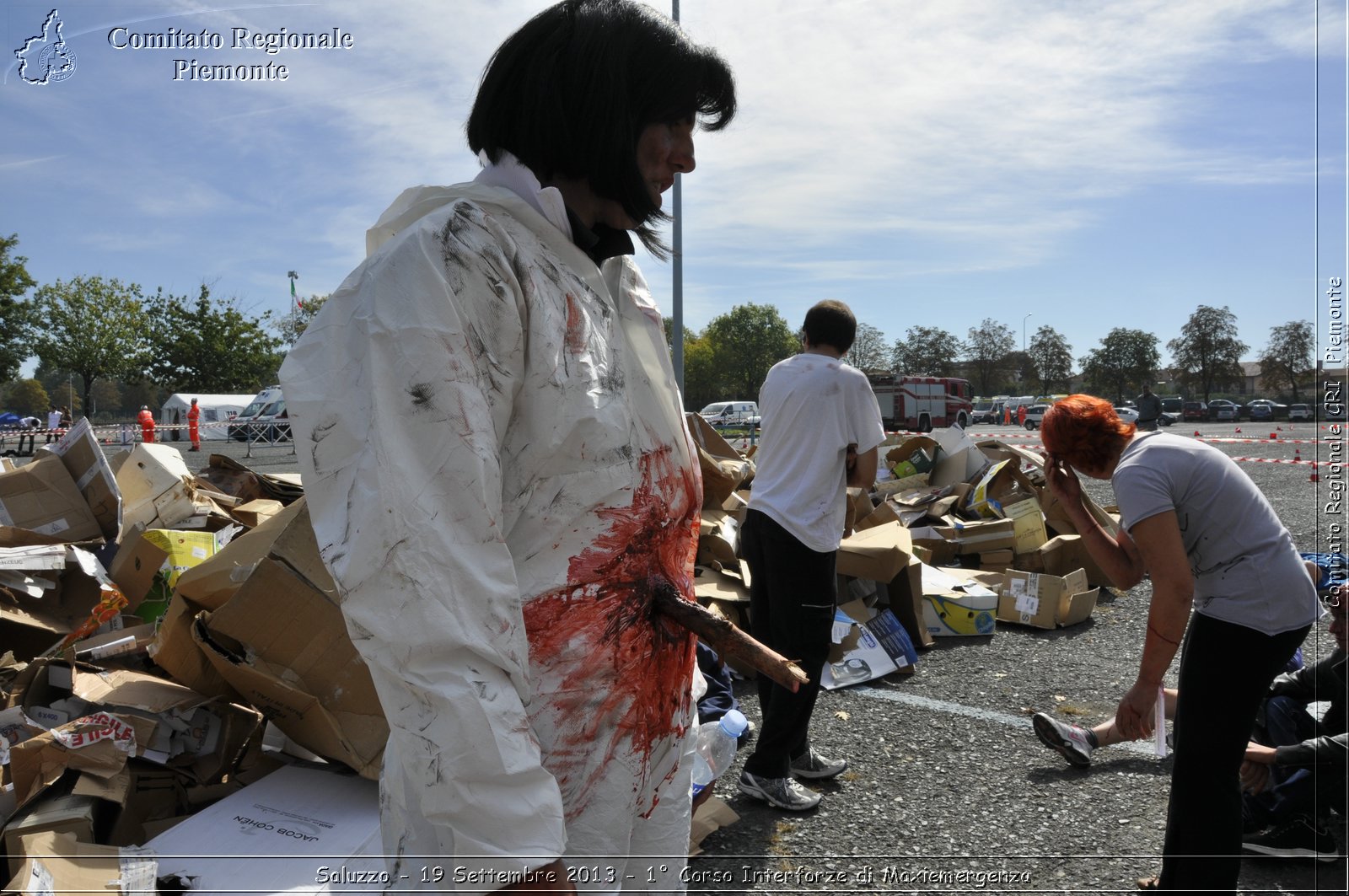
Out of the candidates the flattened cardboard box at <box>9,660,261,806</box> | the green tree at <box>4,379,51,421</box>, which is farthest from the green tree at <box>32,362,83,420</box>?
the flattened cardboard box at <box>9,660,261,806</box>

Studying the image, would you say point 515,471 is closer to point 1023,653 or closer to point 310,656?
point 310,656

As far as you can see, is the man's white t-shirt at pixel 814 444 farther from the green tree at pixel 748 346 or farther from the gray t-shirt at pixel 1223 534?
the green tree at pixel 748 346

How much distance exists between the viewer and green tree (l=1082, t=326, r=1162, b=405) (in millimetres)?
65375

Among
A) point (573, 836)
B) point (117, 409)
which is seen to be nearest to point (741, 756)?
point (573, 836)

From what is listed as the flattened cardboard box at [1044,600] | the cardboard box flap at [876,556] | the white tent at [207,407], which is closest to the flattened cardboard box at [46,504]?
the cardboard box flap at [876,556]

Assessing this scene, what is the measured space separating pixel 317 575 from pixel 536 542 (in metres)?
1.96

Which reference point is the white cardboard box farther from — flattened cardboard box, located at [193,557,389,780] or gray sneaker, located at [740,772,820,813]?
gray sneaker, located at [740,772,820,813]

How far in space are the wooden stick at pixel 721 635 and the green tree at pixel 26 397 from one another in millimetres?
77666

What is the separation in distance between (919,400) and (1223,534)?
3760cm

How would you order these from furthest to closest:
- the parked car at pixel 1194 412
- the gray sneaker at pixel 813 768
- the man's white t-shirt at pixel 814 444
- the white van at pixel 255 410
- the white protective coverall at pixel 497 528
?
the parked car at pixel 1194 412 < the white van at pixel 255 410 < the gray sneaker at pixel 813 768 < the man's white t-shirt at pixel 814 444 < the white protective coverall at pixel 497 528

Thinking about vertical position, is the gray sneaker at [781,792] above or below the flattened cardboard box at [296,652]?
below

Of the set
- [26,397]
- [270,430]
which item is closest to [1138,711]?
[270,430]

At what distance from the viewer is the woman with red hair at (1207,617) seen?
247 cm

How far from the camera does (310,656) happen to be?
2744 millimetres
